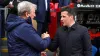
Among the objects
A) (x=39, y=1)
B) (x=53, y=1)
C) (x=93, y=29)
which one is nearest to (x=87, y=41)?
(x=39, y=1)

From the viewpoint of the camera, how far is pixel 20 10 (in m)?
4.98

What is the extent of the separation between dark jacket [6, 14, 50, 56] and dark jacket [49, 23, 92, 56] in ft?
1.86

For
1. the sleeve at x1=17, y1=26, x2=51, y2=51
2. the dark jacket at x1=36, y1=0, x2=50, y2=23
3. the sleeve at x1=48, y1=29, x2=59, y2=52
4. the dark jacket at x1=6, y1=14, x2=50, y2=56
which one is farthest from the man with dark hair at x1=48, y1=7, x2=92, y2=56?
the dark jacket at x1=36, y1=0, x2=50, y2=23

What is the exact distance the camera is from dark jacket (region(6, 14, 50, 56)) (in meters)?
4.87

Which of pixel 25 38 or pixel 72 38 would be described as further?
pixel 72 38

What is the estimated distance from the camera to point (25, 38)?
4.87 meters

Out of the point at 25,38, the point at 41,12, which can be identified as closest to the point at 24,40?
the point at 25,38

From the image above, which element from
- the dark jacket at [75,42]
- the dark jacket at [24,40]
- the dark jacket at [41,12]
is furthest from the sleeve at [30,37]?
the dark jacket at [41,12]

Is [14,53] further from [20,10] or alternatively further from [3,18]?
[3,18]

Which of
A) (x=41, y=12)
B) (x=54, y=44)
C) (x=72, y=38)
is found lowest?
(x=54, y=44)

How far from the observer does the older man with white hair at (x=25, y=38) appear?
4875 millimetres

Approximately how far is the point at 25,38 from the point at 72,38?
0.94 meters

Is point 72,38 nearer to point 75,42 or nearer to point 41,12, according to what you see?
point 75,42

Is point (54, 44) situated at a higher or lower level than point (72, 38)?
lower
